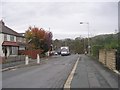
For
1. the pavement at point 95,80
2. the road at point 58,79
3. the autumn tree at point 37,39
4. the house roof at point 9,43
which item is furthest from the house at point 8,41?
the pavement at point 95,80

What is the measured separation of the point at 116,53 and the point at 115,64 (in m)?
0.90

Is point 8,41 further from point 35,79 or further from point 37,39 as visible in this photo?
point 35,79

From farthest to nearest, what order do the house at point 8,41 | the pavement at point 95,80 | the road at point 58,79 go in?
the house at point 8,41 < the road at point 58,79 < the pavement at point 95,80

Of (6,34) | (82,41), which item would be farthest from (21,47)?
(82,41)

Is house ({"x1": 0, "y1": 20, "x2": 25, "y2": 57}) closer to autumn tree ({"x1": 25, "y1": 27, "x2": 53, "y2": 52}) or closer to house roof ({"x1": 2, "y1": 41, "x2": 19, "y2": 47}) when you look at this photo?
house roof ({"x1": 2, "y1": 41, "x2": 19, "y2": 47})

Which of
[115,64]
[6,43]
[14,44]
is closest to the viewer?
[115,64]

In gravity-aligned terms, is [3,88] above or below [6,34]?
below

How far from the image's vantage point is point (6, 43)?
70188 millimetres

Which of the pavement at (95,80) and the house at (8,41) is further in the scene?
the house at (8,41)

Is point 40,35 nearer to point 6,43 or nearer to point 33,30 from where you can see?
point 33,30

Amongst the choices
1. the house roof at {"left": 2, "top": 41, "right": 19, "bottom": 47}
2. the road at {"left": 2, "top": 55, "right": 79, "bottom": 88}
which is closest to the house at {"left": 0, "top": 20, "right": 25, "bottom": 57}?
the house roof at {"left": 2, "top": 41, "right": 19, "bottom": 47}

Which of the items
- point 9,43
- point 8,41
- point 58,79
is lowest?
point 58,79

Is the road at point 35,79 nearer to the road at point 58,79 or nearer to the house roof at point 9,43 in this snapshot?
the road at point 58,79

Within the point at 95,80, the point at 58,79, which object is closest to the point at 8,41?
the point at 58,79
